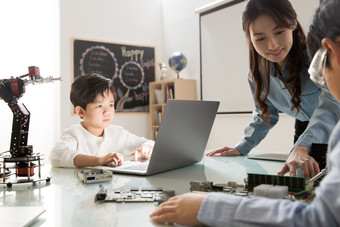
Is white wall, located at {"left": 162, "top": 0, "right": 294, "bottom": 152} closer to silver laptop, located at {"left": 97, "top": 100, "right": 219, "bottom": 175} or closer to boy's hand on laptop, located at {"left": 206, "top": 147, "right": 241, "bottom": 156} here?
boy's hand on laptop, located at {"left": 206, "top": 147, "right": 241, "bottom": 156}

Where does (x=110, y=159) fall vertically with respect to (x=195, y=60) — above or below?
below

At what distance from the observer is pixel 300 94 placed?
1.48m

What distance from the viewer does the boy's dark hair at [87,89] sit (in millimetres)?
1634

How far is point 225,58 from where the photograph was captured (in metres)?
4.00

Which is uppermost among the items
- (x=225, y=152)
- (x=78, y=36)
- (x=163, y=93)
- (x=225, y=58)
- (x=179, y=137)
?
(x=78, y=36)

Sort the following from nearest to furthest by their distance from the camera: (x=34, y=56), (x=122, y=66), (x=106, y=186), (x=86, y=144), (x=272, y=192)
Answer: (x=272, y=192) < (x=106, y=186) < (x=86, y=144) < (x=34, y=56) < (x=122, y=66)

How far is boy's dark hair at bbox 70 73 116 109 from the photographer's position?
163 centimetres

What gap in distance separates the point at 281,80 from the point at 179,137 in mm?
641

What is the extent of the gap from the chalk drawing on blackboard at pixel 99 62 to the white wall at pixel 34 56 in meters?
0.38

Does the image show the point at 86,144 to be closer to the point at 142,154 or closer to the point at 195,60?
the point at 142,154

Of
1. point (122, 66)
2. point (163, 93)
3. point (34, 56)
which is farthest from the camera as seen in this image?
point (122, 66)

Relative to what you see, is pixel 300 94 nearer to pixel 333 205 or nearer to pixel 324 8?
pixel 324 8

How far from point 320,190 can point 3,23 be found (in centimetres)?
412

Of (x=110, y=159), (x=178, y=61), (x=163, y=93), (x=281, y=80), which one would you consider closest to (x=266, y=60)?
(x=281, y=80)
